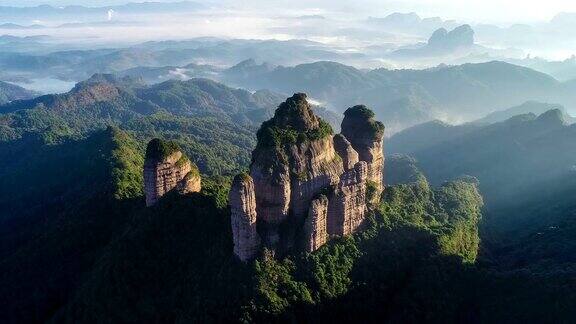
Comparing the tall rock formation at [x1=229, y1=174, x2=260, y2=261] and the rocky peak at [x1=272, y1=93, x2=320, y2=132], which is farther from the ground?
the rocky peak at [x1=272, y1=93, x2=320, y2=132]

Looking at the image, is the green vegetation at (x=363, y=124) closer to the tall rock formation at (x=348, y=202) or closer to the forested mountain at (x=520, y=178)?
the tall rock formation at (x=348, y=202)

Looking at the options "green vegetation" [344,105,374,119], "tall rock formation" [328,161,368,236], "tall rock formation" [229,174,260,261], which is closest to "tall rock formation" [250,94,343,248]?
"tall rock formation" [328,161,368,236]

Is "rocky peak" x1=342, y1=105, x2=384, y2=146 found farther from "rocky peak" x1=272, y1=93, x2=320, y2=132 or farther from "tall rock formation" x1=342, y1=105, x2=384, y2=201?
"rocky peak" x1=272, y1=93, x2=320, y2=132

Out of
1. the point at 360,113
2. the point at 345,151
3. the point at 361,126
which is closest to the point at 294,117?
the point at 345,151

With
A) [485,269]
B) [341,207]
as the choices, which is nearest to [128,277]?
[341,207]

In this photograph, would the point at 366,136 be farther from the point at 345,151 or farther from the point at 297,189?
the point at 297,189
